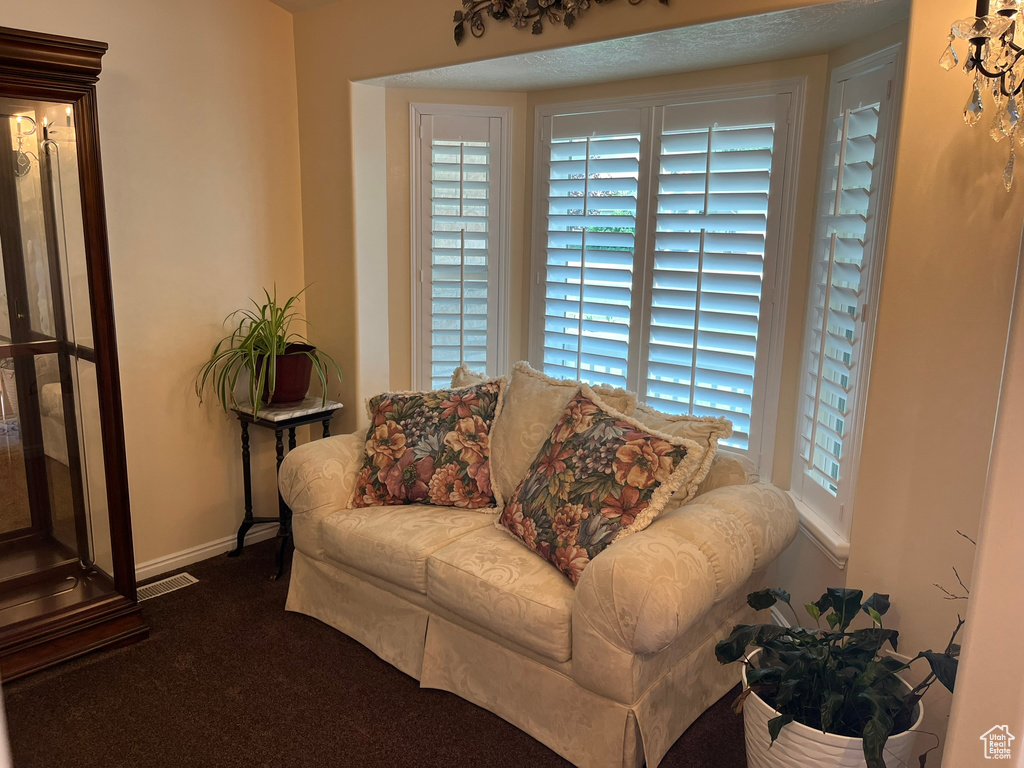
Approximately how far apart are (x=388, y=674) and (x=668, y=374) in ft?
5.19

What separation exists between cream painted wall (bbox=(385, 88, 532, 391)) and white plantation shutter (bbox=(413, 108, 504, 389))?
56 millimetres

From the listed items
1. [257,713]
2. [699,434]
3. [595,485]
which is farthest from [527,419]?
[257,713]

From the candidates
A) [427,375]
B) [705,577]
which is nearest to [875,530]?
[705,577]

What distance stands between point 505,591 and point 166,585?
5.79 ft

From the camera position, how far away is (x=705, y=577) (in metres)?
2.04

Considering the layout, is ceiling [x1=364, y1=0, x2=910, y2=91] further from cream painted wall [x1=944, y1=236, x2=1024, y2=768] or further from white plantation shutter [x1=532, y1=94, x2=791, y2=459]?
cream painted wall [x1=944, y1=236, x2=1024, y2=768]

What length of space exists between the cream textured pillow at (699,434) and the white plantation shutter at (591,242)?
0.79 meters

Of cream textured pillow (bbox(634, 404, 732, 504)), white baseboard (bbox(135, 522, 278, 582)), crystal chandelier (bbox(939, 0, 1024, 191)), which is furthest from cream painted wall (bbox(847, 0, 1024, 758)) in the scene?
white baseboard (bbox(135, 522, 278, 582))

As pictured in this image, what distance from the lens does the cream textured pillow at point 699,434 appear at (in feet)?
8.04

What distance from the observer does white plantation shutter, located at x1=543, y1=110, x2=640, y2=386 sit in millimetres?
3209

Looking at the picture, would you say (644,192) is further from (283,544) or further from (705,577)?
(283,544)

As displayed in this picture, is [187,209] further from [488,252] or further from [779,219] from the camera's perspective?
[779,219]

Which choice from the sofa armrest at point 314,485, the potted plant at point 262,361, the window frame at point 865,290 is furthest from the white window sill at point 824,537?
the potted plant at point 262,361

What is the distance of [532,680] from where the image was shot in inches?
88.5
